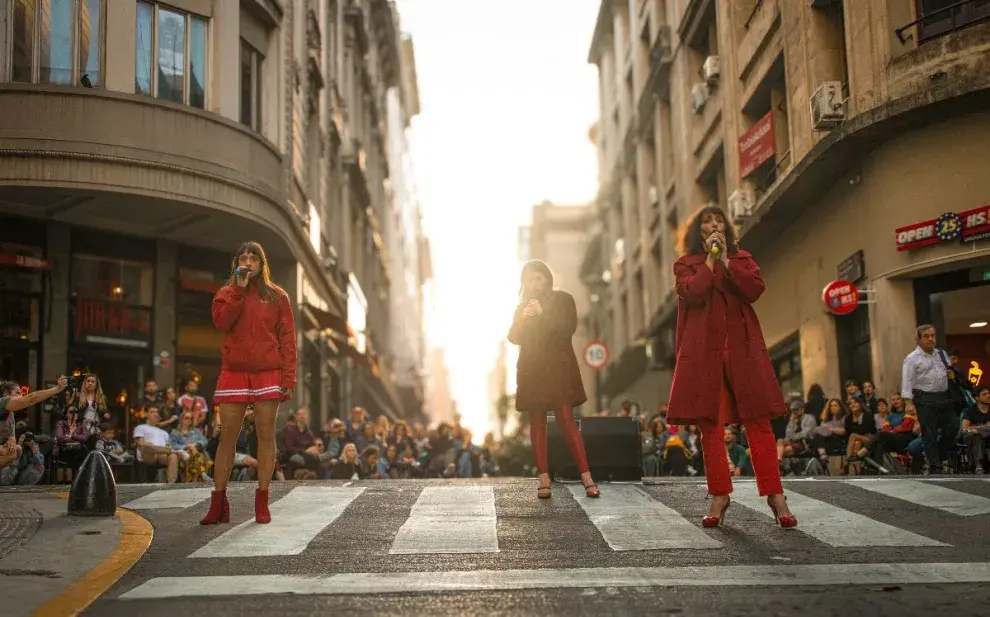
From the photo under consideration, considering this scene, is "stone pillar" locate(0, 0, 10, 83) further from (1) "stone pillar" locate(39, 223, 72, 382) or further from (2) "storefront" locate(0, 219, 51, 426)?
(1) "stone pillar" locate(39, 223, 72, 382)

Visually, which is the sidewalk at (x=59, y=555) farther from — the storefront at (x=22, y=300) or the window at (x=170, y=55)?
the window at (x=170, y=55)

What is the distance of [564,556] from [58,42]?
1452cm

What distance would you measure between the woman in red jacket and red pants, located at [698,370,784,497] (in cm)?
268

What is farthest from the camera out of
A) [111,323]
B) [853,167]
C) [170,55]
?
[111,323]

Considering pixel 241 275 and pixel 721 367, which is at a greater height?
pixel 241 275

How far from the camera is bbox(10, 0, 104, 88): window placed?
57.4ft

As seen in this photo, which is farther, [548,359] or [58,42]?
[58,42]

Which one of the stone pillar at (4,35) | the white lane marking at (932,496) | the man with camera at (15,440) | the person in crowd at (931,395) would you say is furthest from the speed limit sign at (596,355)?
the white lane marking at (932,496)

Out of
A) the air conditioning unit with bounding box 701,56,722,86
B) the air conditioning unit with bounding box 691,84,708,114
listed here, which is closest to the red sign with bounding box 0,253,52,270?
the air conditioning unit with bounding box 701,56,722,86

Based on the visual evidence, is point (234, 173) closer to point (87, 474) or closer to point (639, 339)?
point (87, 474)

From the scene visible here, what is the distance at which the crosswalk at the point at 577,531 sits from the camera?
544 cm

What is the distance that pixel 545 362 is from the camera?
9367mm

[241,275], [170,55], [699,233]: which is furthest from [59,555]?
[170,55]

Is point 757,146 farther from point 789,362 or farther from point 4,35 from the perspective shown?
point 4,35
